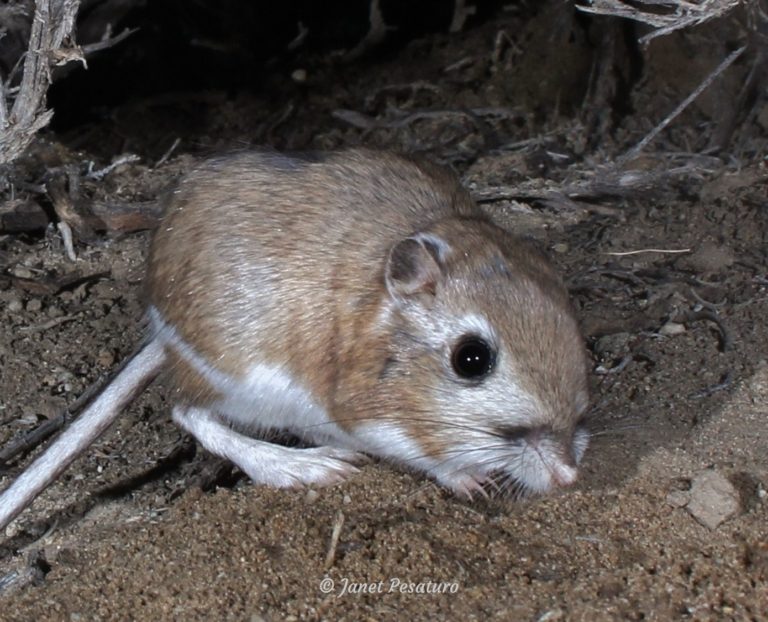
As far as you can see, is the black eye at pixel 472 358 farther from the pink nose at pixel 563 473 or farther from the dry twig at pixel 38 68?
the dry twig at pixel 38 68

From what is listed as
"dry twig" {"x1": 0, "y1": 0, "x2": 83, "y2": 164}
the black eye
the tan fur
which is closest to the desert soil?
the tan fur

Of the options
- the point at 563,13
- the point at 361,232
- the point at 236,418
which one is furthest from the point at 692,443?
the point at 563,13

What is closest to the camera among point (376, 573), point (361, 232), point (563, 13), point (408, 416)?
Result: point (376, 573)

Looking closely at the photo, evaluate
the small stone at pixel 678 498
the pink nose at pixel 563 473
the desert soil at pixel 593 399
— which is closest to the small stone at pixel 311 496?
the desert soil at pixel 593 399

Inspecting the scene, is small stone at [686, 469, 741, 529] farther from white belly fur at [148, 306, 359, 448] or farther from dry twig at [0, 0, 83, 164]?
dry twig at [0, 0, 83, 164]

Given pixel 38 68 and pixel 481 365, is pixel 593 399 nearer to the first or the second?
pixel 481 365

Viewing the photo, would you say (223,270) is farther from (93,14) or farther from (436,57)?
(436,57)

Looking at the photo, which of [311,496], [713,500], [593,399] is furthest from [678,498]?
[311,496]
